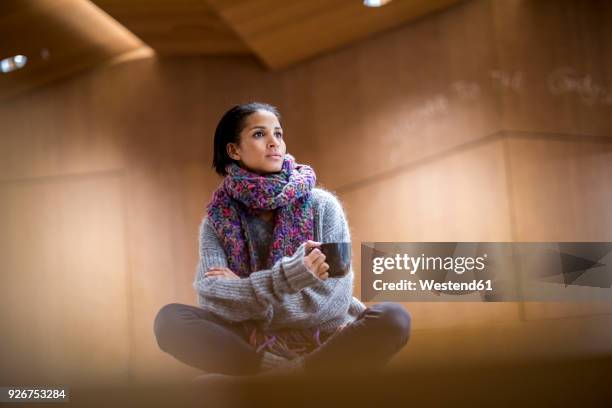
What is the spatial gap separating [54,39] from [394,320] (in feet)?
6.35

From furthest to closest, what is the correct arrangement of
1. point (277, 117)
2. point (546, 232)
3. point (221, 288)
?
point (546, 232), point (277, 117), point (221, 288)

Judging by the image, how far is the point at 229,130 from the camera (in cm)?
179

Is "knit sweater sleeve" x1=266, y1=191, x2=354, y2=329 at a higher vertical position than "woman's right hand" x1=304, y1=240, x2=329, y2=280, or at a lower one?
lower

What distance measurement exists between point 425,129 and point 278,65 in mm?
730

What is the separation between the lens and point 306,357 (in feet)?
5.37

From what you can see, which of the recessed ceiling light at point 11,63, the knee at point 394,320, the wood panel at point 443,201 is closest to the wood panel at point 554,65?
the wood panel at point 443,201

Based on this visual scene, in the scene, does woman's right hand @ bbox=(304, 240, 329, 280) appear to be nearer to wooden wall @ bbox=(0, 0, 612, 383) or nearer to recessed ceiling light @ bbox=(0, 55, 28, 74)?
wooden wall @ bbox=(0, 0, 612, 383)

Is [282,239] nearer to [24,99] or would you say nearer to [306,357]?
[306,357]

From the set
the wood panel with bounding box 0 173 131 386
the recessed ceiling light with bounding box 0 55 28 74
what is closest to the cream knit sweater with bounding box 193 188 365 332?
the wood panel with bounding box 0 173 131 386

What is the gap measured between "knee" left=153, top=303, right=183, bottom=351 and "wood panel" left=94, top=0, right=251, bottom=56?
4.99 ft

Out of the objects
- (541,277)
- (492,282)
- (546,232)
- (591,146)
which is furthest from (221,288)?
(591,146)

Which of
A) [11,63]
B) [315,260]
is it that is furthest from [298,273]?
[11,63]

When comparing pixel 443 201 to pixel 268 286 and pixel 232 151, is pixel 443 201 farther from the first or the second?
pixel 268 286

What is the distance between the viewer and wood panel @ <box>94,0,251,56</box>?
9.10ft
